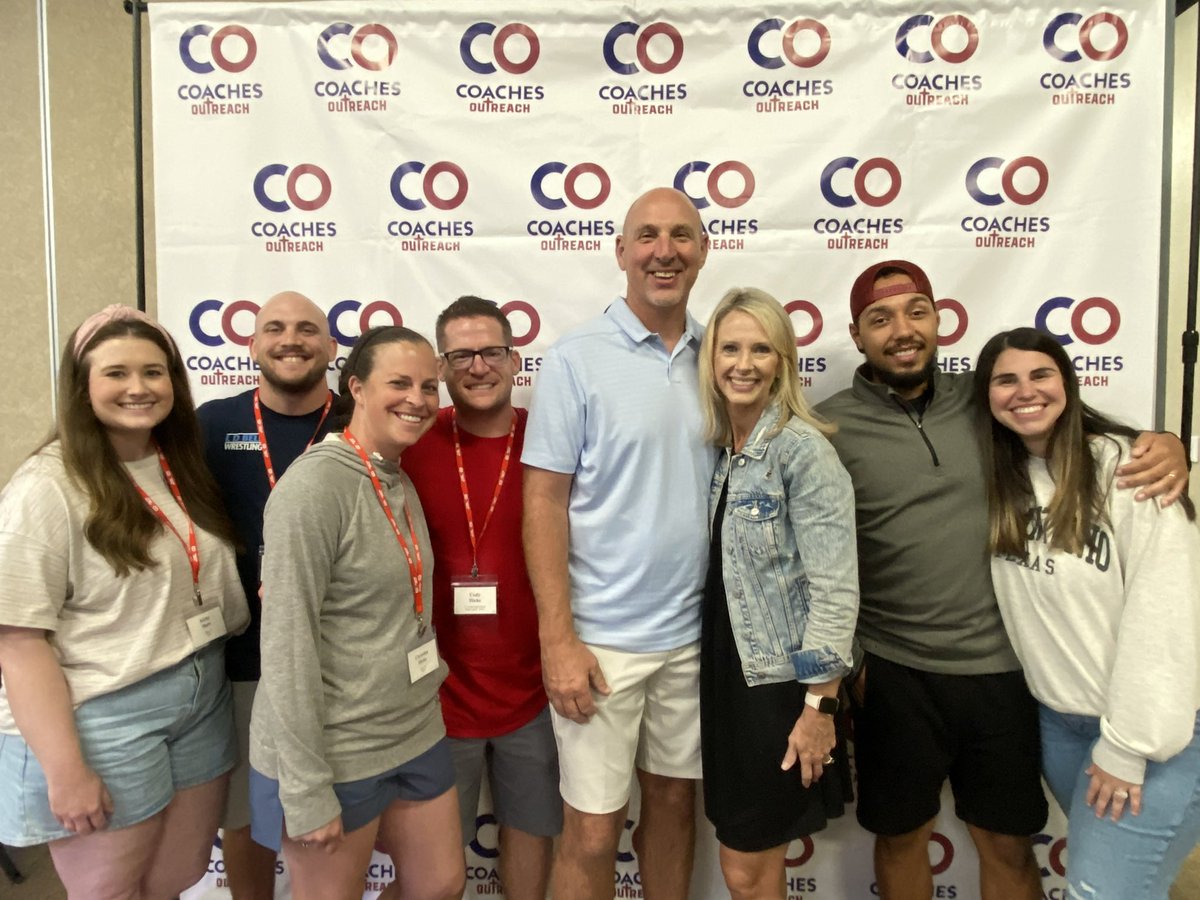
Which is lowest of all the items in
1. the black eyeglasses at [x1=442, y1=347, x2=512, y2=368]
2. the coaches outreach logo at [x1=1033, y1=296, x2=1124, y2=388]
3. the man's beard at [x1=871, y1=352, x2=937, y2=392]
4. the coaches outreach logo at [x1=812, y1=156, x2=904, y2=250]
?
the man's beard at [x1=871, y1=352, x2=937, y2=392]

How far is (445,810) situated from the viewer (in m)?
1.61

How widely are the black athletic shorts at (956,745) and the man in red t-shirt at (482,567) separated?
93 centimetres

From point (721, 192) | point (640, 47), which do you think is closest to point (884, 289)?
point (721, 192)

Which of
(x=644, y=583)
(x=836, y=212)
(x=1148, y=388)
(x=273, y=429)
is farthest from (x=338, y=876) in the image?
(x=1148, y=388)

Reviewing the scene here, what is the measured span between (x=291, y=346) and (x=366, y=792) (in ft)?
3.91

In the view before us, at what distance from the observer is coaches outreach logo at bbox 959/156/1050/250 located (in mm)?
2188

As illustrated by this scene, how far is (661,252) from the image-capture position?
5.61 ft

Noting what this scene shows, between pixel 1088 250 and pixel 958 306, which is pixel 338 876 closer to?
pixel 958 306

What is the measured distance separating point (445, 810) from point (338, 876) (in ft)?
0.86

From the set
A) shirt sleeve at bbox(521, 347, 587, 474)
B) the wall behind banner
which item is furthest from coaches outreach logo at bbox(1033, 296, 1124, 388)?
shirt sleeve at bbox(521, 347, 587, 474)

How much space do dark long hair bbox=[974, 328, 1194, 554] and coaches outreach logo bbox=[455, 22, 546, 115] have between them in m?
1.68

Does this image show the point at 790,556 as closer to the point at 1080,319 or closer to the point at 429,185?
the point at 1080,319

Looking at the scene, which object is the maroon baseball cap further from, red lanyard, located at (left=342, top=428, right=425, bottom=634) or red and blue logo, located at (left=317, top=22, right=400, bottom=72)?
red and blue logo, located at (left=317, top=22, right=400, bottom=72)

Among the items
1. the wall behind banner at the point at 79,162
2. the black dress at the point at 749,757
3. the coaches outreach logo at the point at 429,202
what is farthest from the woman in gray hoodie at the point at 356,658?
the wall behind banner at the point at 79,162
